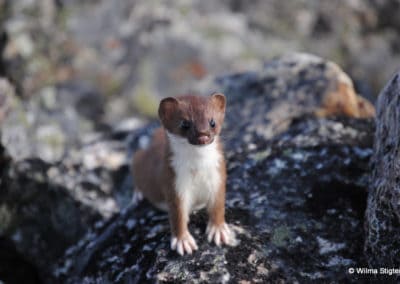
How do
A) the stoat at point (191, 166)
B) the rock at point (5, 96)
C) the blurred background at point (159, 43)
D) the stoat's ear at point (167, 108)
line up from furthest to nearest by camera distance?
the blurred background at point (159, 43)
the rock at point (5, 96)
the stoat's ear at point (167, 108)
the stoat at point (191, 166)

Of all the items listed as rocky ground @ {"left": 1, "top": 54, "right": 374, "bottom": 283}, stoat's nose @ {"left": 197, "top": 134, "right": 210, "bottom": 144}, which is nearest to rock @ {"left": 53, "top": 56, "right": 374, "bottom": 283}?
rocky ground @ {"left": 1, "top": 54, "right": 374, "bottom": 283}

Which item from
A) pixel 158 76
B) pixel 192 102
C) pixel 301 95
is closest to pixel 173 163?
pixel 192 102

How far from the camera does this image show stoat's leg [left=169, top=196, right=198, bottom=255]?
4016 millimetres

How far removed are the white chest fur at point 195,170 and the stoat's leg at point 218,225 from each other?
54 millimetres

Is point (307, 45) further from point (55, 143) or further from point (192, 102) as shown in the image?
point (192, 102)

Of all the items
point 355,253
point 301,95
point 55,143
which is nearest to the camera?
point 355,253

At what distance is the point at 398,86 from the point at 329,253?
4.81 feet

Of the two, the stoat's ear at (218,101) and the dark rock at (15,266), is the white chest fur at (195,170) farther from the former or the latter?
the dark rock at (15,266)

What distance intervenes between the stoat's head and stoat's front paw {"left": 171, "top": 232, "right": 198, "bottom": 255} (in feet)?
2.67

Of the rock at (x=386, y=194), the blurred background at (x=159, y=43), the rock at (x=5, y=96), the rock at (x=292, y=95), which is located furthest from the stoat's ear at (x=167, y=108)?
the blurred background at (x=159, y=43)

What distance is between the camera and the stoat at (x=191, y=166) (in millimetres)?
3945

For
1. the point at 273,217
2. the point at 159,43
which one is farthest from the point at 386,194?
the point at 159,43

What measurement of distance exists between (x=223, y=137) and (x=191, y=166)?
3.80 ft

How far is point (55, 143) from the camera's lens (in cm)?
738
